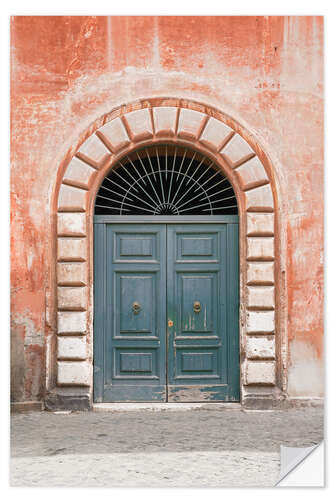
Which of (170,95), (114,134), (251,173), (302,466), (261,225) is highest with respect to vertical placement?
(170,95)

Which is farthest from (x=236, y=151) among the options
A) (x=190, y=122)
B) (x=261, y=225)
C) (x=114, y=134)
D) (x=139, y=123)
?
(x=114, y=134)

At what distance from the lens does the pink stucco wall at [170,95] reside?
621 centimetres

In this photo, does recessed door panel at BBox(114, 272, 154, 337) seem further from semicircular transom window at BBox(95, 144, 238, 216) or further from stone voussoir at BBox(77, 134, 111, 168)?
stone voussoir at BBox(77, 134, 111, 168)

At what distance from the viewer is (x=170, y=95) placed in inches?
247

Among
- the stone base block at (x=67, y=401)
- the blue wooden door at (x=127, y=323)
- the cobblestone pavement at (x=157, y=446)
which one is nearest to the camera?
the cobblestone pavement at (x=157, y=446)

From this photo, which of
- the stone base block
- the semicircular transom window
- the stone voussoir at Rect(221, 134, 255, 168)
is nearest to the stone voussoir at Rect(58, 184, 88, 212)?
the semicircular transom window

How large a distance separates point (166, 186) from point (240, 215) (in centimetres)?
86

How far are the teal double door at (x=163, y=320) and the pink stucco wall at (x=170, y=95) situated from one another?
598 mm

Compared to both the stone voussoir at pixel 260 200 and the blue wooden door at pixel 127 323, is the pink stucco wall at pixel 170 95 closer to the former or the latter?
the stone voussoir at pixel 260 200

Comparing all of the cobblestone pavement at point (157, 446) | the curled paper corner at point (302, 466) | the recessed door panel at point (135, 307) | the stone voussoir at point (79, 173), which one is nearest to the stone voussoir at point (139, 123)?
the stone voussoir at point (79, 173)

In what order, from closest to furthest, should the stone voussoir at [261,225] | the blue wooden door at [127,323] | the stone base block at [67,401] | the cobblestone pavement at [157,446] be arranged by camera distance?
the cobblestone pavement at [157,446] → the stone base block at [67,401] → the stone voussoir at [261,225] → the blue wooden door at [127,323]

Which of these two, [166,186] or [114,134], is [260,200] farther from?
[114,134]

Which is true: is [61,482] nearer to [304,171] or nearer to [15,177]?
[15,177]

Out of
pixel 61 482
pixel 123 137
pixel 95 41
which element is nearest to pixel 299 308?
pixel 123 137
